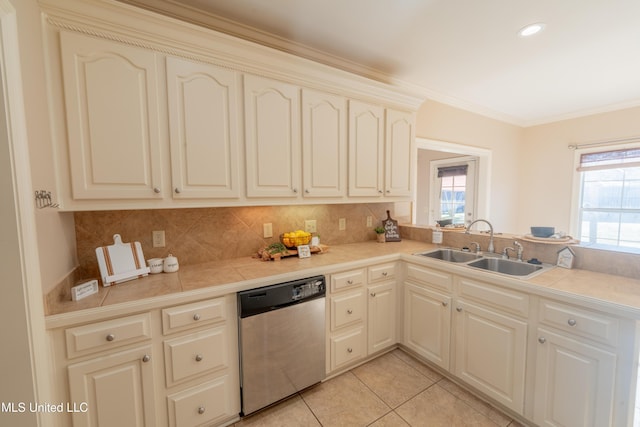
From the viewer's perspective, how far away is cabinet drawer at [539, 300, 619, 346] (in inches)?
50.8

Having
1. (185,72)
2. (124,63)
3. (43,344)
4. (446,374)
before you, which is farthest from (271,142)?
(446,374)

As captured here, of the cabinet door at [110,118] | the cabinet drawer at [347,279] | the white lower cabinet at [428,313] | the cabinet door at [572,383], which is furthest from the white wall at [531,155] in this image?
the cabinet door at [110,118]

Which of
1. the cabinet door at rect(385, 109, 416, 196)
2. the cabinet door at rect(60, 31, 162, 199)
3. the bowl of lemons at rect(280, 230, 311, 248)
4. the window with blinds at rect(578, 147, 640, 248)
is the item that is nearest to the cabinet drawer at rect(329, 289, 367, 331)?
the bowl of lemons at rect(280, 230, 311, 248)

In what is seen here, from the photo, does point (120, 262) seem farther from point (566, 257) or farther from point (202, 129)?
point (566, 257)

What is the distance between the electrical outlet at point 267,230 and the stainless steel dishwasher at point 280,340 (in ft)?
2.17

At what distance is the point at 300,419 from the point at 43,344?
4.64 ft

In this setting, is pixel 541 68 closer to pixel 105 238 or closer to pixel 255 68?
pixel 255 68

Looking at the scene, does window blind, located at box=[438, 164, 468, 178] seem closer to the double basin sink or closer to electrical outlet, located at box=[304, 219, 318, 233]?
the double basin sink

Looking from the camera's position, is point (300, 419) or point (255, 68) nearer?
point (300, 419)

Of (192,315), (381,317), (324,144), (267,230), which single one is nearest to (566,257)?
(381,317)

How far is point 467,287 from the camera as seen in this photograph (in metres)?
1.86

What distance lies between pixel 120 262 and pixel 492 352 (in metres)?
2.45

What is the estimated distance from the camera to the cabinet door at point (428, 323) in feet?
6.59

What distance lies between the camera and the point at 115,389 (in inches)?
50.2
